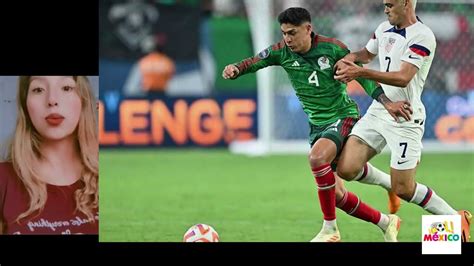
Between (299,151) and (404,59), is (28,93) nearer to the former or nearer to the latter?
(404,59)

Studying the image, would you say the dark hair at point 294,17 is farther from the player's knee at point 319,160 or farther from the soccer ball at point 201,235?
the soccer ball at point 201,235

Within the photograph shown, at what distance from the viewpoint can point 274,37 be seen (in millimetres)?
11523

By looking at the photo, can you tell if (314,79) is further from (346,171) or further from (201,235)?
(201,235)

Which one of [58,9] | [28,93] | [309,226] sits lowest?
[309,226]

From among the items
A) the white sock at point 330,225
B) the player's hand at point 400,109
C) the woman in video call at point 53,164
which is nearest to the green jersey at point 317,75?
the player's hand at point 400,109

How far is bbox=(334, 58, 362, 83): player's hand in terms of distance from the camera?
587 cm

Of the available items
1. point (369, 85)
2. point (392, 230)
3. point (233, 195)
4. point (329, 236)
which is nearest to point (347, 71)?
point (369, 85)

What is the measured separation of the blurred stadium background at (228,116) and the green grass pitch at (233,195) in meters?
→ 0.02

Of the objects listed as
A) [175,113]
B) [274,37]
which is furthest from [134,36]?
[274,37]

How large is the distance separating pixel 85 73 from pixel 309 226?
6.21 feet

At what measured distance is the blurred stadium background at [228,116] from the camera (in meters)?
8.91

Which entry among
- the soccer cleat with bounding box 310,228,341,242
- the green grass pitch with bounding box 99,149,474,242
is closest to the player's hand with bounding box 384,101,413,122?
the soccer cleat with bounding box 310,228,341,242

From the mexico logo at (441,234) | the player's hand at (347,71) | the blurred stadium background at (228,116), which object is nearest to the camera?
the player's hand at (347,71)

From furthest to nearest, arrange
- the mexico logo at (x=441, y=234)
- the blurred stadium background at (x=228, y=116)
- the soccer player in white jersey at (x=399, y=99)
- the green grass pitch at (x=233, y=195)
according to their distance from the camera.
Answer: the blurred stadium background at (x=228, y=116), the green grass pitch at (x=233, y=195), the mexico logo at (x=441, y=234), the soccer player in white jersey at (x=399, y=99)
